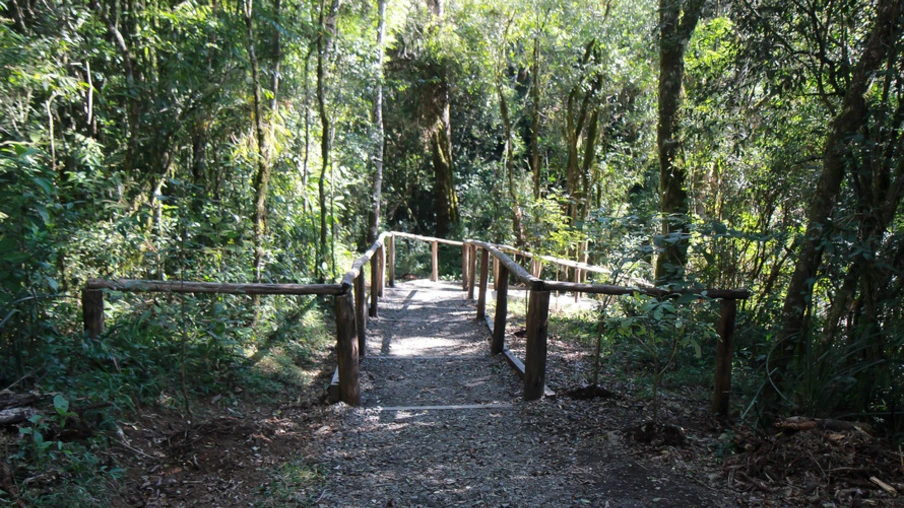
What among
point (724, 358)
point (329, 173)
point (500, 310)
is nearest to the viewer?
point (724, 358)

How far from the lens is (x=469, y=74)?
671 inches

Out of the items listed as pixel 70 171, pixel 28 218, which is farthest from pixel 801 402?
pixel 70 171

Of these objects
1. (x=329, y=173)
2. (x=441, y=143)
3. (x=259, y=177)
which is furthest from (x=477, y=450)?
(x=441, y=143)

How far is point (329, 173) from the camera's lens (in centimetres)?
1018

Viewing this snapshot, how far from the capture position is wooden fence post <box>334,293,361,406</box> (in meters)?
4.61

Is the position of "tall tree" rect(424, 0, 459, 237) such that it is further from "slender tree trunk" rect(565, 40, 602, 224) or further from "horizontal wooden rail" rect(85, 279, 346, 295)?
"horizontal wooden rail" rect(85, 279, 346, 295)

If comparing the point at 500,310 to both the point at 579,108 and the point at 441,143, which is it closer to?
the point at 579,108

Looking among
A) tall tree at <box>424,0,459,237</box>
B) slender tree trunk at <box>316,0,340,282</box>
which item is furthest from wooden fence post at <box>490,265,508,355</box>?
tall tree at <box>424,0,459,237</box>

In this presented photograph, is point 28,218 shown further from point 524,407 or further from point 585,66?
point 585,66

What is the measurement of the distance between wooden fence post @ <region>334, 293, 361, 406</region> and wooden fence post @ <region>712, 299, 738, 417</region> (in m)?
2.82

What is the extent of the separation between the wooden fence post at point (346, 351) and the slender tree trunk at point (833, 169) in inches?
125

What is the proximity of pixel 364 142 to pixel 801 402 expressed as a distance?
1002 cm

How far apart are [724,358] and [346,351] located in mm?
2920

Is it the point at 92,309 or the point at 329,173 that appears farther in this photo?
the point at 329,173
